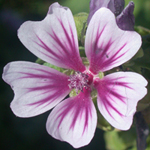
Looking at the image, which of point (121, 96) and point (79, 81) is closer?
point (121, 96)

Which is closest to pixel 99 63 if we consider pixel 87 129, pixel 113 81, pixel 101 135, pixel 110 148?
pixel 113 81

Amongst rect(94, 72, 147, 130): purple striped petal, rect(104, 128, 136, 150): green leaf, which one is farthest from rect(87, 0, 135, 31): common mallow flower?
rect(104, 128, 136, 150): green leaf

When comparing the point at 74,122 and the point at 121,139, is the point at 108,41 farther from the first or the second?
the point at 121,139

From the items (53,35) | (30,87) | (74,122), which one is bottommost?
(74,122)

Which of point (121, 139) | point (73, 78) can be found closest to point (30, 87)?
point (73, 78)

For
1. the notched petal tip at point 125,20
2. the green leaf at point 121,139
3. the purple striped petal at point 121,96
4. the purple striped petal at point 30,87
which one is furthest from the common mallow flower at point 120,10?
the green leaf at point 121,139

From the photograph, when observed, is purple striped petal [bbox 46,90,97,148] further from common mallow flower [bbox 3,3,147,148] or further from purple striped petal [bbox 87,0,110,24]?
purple striped petal [bbox 87,0,110,24]

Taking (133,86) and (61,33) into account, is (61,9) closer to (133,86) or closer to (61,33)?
(61,33)
